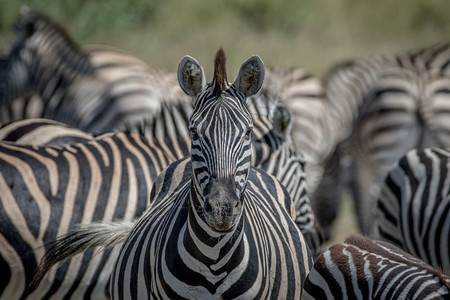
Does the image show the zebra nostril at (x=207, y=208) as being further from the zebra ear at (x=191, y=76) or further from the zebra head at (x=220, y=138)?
the zebra ear at (x=191, y=76)

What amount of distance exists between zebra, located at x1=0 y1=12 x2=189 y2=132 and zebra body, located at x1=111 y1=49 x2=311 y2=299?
6461 mm

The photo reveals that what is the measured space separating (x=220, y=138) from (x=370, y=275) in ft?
3.35

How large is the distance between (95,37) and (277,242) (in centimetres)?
1656

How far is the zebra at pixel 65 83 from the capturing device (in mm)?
11469

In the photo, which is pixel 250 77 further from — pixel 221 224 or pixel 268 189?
pixel 268 189

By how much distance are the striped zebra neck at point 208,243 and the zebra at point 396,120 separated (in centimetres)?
570

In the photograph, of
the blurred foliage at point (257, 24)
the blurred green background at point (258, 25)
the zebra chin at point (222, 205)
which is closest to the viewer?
the zebra chin at point (222, 205)

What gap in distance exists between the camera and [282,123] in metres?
6.88

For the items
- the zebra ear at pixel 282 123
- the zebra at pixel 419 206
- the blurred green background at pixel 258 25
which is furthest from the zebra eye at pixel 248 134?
the blurred green background at pixel 258 25

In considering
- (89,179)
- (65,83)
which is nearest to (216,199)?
(89,179)

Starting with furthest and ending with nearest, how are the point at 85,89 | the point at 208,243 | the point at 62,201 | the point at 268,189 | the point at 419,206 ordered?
the point at 85,89 < the point at 419,206 < the point at 62,201 < the point at 268,189 < the point at 208,243

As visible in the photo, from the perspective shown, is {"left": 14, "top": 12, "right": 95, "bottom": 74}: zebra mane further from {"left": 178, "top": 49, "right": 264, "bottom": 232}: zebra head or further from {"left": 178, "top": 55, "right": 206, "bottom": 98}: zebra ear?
{"left": 178, "top": 49, "right": 264, "bottom": 232}: zebra head

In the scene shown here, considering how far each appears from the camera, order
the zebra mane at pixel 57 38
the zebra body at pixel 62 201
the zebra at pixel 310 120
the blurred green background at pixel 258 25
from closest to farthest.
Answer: the zebra body at pixel 62 201
the zebra at pixel 310 120
the zebra mane at pixel 57 38
the blurred green background at pixel 258 25

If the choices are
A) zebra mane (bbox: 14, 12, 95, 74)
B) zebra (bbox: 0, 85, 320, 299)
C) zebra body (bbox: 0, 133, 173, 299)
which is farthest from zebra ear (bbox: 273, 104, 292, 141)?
zebra mane (bbox: 14, 12, 95, 74)
